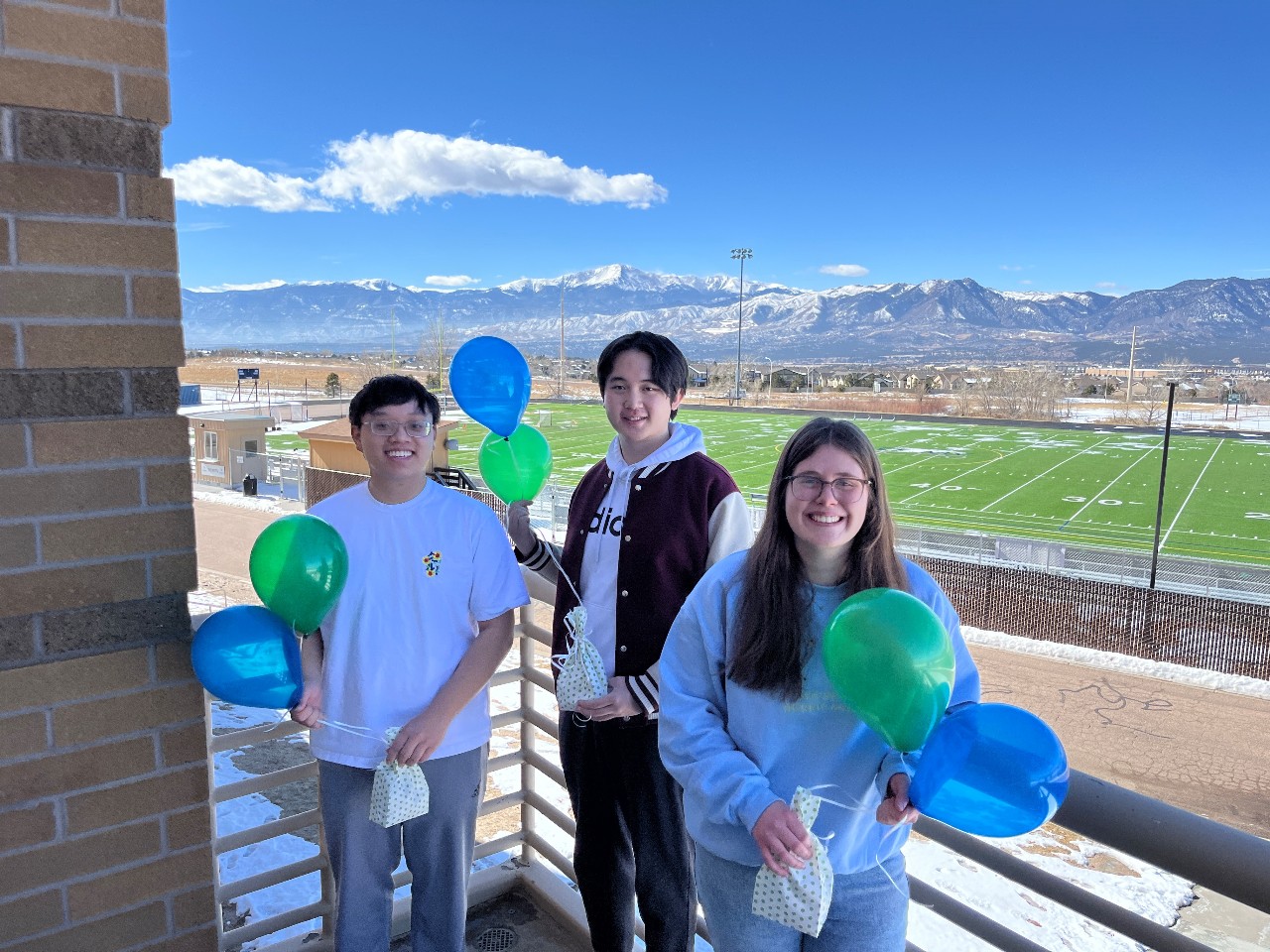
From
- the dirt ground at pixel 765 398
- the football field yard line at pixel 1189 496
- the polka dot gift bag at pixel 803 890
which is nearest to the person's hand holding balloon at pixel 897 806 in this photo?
the polka dot gift bag at pixel 803 890

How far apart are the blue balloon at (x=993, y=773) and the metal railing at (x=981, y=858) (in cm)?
9

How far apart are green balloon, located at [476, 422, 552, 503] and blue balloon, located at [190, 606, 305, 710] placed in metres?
0.96

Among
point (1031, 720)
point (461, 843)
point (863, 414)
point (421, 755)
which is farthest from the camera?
point (863, 414)

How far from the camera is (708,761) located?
4.64 ft

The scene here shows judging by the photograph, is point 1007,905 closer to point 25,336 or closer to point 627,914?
point 627,914

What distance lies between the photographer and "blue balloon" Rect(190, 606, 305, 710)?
1.64 m

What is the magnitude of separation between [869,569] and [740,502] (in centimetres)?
57

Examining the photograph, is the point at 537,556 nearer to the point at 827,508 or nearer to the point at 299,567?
the point at 299,567

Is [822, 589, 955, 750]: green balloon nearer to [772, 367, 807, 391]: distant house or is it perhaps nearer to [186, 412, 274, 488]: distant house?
[186, 412, 274, 488]: distant house

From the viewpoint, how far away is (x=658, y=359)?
2.04 meters

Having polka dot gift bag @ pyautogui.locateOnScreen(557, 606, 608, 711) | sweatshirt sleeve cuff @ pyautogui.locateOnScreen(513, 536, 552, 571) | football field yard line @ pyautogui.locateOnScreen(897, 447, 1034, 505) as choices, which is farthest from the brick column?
football field yard line @ pyautogui.locateOnScreen(897, 447, 1034, 505)

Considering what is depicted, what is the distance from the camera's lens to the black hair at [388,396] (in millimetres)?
1903

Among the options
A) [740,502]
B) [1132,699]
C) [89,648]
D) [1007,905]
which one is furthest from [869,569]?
[1132,699]

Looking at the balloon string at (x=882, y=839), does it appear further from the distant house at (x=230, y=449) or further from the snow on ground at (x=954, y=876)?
the distant house at (x=230, y=449)
